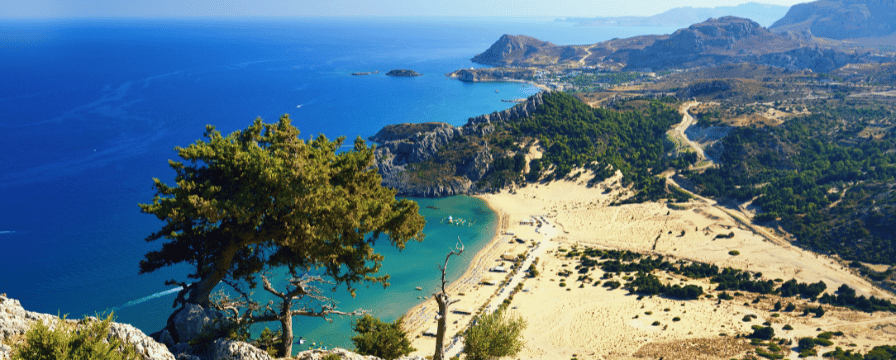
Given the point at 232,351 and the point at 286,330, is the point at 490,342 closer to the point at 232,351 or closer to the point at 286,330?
the point at 286,330

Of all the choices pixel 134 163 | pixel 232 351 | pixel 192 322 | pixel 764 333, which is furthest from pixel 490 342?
pixel 134 163

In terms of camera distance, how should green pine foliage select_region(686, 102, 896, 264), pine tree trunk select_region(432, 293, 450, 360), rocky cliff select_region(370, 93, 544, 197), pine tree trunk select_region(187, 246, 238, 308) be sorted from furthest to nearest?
rocky cliff select_region(370, 93, 544, 197) → green pine foliage select_region(686, 102, 896, 264) → pine tree trunk select_region(187, 246, 238, 308) → pine tree trunk select_region(432, 293, 450, 360)

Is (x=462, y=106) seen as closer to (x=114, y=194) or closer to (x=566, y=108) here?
(x=566, y=108)

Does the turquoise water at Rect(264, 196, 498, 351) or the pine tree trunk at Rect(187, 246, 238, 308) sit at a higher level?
the pine tree trunk at Rect(187, 246, 238, 308)

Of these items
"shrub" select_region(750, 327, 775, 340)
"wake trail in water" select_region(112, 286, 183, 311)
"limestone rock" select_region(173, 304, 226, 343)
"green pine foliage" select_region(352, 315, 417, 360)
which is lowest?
"shrub" select_region(750, 327, 775, 340)

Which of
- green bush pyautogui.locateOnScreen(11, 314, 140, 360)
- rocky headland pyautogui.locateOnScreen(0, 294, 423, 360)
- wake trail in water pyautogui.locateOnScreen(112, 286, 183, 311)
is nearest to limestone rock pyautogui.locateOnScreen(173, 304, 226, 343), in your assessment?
rocky headland pyautogui.locateOnScreen(0, 294, 423, 360)

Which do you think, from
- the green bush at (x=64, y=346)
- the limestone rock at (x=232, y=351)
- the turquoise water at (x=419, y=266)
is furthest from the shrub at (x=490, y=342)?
the green bush at (x=64, y=346)

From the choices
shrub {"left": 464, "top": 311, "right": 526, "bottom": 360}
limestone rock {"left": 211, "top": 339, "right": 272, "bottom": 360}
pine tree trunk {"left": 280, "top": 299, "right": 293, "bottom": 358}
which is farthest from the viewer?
shrub {"left": 464, "top": 311, "right": 526, "bottom": 360}

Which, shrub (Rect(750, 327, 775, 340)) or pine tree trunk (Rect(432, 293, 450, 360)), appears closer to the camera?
pine tree trunk (Rect(432, 293, 450, 360))

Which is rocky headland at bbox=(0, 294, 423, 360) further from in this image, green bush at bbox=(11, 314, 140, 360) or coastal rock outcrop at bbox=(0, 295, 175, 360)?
green bush at bbox=(11, 314, 140, 360)
